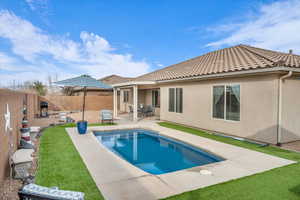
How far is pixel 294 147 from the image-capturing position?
7035mm

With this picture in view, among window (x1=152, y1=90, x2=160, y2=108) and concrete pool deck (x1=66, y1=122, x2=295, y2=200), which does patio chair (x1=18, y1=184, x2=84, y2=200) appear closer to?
concrete pool deck (x1=66, y1=122, x2=295, y2=200)

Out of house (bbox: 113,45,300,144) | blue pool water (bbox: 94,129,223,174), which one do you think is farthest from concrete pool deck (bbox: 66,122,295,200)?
house (bbox: 113,45,300,144)

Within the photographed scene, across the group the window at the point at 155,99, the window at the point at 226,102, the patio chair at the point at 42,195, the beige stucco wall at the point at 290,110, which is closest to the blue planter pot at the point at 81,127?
the window at the point at 226,102

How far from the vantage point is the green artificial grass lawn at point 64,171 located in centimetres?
373

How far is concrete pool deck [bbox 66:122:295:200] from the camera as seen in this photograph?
143 inches

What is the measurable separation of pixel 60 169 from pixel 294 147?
Result: 854 centimetres

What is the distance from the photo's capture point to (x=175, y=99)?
12680mm

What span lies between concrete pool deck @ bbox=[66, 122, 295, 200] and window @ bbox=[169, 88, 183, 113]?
5.60 meters

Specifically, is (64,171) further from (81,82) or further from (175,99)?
(175,99)

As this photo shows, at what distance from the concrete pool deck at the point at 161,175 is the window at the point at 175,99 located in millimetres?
5602

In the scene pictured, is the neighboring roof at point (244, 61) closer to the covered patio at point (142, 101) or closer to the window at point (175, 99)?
the window at point (175, 99)

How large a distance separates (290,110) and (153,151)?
249 inches

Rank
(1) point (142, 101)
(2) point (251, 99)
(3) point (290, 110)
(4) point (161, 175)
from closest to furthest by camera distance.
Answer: (4) point (161, 175), (3) point (290, 110), (2) point (251, 99), (1) point (142, 101)

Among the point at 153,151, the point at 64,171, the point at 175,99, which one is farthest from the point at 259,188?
the point at 175,99
